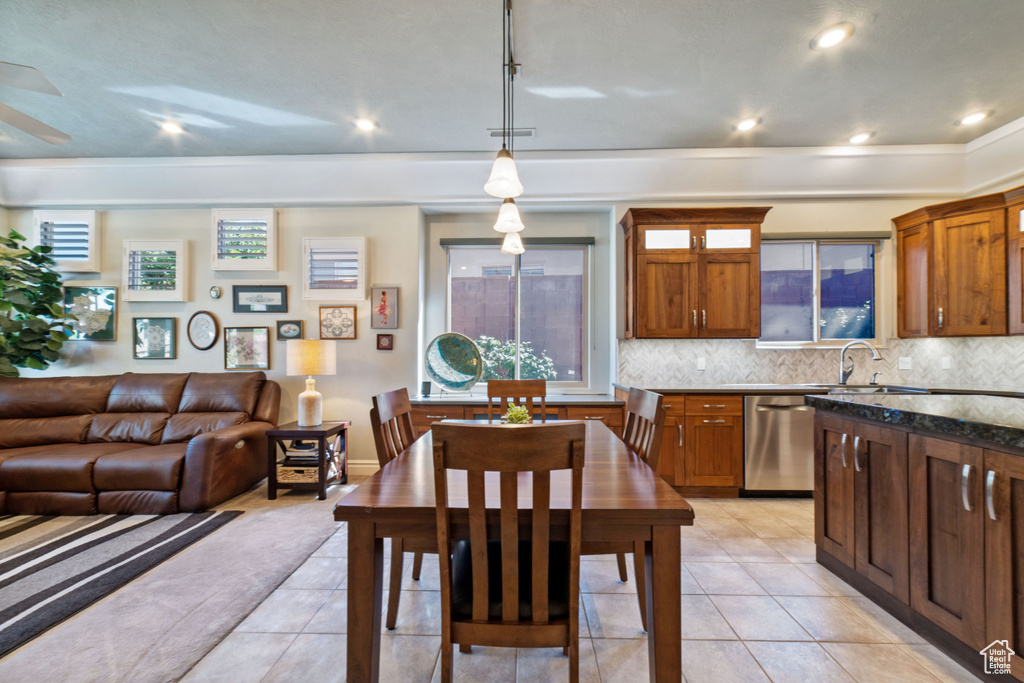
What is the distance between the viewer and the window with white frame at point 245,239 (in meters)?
4.12

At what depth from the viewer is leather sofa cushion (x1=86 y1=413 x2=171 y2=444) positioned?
11.8 feet

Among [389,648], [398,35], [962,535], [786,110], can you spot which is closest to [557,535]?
[389,648]

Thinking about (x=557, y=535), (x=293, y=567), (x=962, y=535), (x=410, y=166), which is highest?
(x=410, y=166)

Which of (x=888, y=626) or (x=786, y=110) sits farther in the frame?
(x=786, y=110)

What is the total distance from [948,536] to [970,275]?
294 cm

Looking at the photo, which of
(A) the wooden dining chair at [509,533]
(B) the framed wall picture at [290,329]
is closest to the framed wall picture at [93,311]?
(B) the framed wall picture at [290,329]

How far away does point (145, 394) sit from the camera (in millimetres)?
3807

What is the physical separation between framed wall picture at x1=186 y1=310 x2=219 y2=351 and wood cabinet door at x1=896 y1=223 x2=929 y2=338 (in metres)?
6.28

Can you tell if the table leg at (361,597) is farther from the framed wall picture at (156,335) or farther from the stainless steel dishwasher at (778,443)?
the framed wall picture at (156,335)

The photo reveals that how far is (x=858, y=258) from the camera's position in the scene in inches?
161

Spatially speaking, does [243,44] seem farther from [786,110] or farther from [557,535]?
[786,110]

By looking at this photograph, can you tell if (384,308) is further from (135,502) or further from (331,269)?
(135,502)

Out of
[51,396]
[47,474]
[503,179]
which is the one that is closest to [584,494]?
[503,179]

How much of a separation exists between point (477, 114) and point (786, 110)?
7.27 ft
